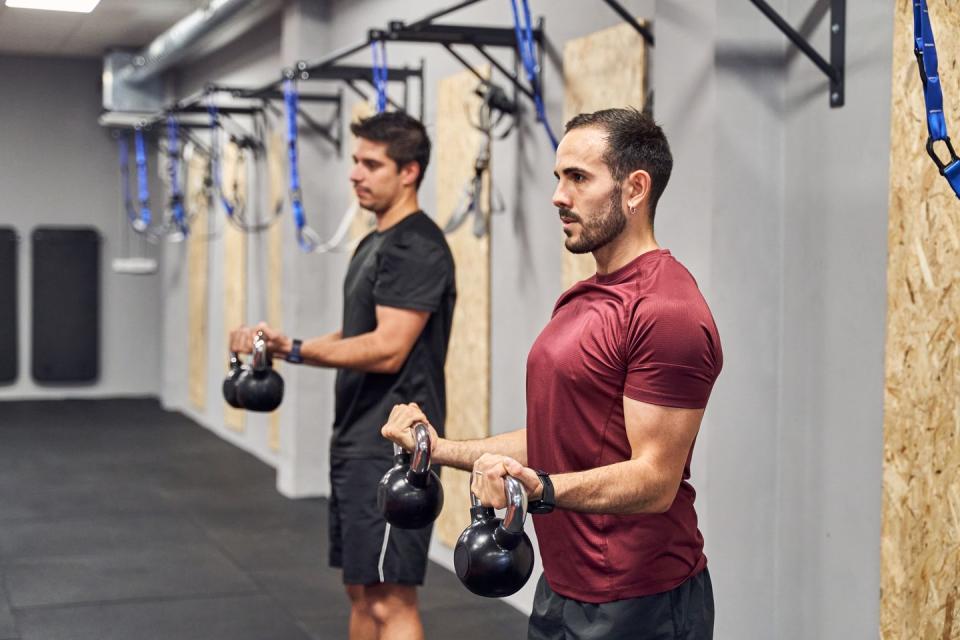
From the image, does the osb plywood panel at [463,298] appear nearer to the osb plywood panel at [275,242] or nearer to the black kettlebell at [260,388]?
the black kettlebell at [260,388]

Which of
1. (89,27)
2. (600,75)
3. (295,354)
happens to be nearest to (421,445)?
(295,354)

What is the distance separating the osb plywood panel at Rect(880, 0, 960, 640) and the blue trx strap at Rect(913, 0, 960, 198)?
52cm

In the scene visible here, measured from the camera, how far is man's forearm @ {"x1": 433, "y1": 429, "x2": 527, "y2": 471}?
6.70 ft

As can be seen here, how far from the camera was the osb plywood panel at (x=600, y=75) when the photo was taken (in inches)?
140

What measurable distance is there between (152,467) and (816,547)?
5152 mm

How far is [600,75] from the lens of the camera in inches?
148

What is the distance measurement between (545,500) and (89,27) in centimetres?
808

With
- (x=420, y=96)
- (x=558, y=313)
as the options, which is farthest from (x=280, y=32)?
(x=558, y=313)

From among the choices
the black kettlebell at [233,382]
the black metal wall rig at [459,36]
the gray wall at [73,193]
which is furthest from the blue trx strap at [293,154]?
the gray wall at [73,193]

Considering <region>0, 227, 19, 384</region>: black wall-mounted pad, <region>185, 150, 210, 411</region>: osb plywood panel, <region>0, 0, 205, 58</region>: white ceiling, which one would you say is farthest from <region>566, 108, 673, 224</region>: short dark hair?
<region>0, 227, 19, 384</region>: black wall-mounted pad

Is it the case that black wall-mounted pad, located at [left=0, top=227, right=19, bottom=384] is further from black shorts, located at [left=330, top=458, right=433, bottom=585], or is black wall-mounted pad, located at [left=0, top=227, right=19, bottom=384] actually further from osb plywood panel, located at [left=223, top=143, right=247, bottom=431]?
black shorts, located at [left=330, top=458, right=433, bottom=585]

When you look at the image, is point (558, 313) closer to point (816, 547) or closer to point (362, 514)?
point (362, 514)

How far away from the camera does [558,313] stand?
200 centimetres

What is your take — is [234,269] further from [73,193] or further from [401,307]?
[401,307]
